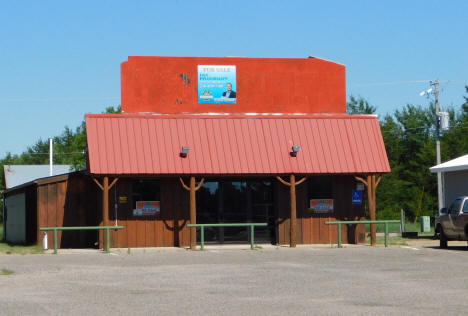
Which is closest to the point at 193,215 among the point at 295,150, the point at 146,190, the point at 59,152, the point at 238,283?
the point at 146,190

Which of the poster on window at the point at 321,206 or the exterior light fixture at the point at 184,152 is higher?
the exterior light fixture at the point at 184,152

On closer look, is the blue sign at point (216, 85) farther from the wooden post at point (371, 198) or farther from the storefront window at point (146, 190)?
the wooden post at point (371, 198)

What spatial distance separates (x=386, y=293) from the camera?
551 inches

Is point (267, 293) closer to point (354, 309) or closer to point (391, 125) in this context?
point (354, 309)

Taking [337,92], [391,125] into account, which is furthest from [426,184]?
[337,92]

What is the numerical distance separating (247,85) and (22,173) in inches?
1781

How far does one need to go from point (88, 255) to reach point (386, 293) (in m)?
13.5

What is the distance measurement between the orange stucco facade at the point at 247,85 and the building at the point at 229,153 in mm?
39

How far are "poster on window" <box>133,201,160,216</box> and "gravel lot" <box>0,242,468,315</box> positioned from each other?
13.8 ft

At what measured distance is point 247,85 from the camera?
31859mm

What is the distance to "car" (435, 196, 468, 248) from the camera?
2619cm

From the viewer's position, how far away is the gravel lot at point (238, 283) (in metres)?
12.3

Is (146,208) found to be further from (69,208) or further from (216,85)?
(216,85)

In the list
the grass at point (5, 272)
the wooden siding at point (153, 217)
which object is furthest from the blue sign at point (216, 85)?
the grass at point (5, 272)
